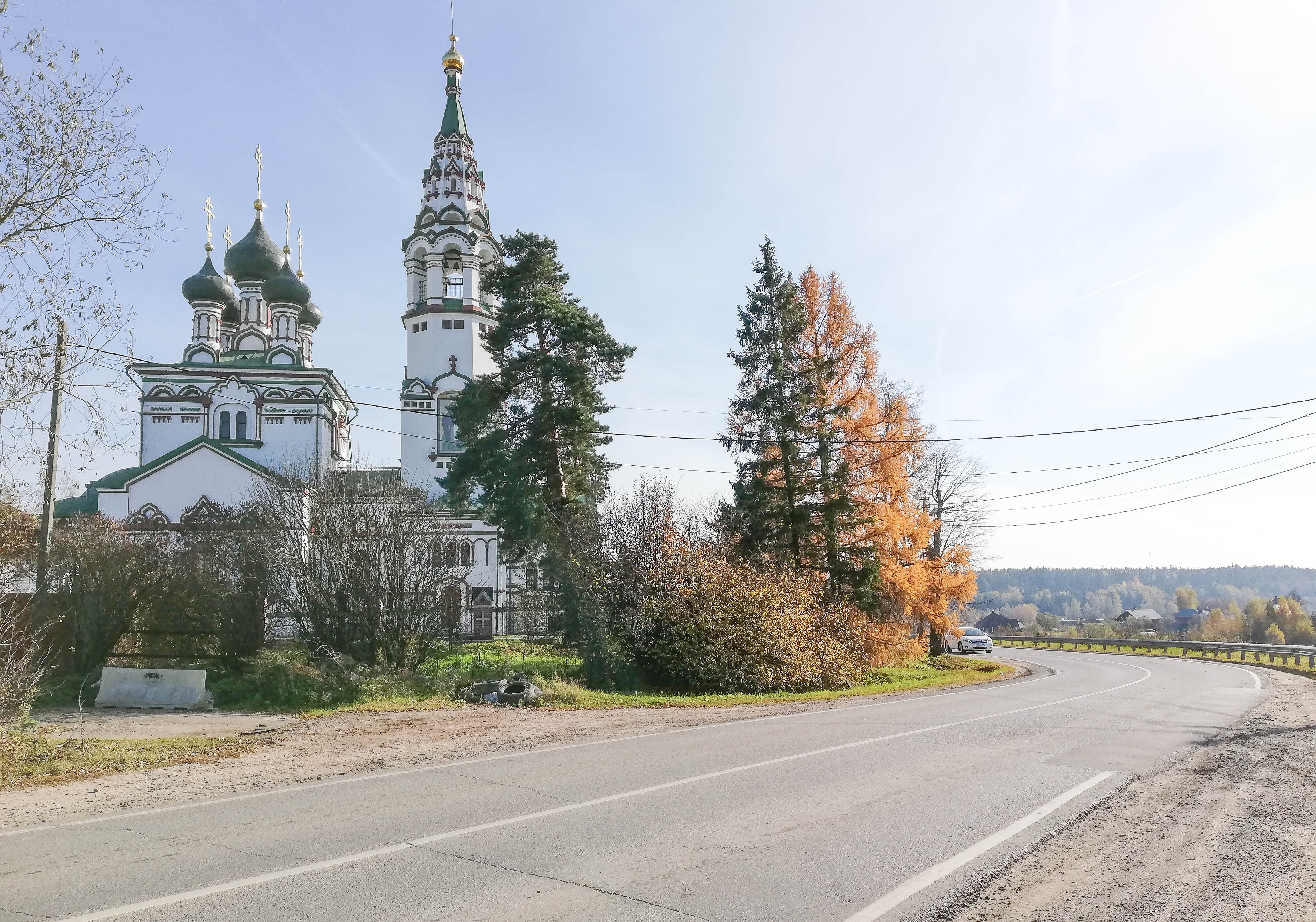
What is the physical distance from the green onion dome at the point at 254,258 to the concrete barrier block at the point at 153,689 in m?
39.5

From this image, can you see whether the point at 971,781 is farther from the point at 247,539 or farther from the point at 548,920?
the point at 247,539

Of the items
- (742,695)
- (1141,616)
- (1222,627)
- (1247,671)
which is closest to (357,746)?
(742,695)

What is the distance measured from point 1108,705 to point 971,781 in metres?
9.84

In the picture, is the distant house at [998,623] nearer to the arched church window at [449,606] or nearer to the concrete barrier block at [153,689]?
the arched church window at [449,606]

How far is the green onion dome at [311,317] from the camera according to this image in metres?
53.4

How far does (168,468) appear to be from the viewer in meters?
38.8

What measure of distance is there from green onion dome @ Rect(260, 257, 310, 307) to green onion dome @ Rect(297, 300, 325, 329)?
270 cm

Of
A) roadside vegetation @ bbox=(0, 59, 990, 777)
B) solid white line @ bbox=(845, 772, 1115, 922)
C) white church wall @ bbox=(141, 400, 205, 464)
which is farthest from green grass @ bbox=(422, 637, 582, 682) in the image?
white church wall @ bbox=(141, 400, 205, 464)

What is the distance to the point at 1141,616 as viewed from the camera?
112188 millimetres

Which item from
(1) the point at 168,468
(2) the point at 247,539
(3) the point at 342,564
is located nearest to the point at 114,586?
(2) the point at 247,539

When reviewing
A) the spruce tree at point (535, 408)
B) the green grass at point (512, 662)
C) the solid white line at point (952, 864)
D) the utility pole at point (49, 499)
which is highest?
the spruce tree at point (535, 408)

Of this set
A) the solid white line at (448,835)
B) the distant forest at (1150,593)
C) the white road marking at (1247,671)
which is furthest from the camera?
the distant forest at (1150,593)

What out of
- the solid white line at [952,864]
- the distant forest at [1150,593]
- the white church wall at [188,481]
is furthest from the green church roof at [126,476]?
the distant forest at [1150,593]

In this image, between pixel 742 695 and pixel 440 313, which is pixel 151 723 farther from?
pixel 440 313
